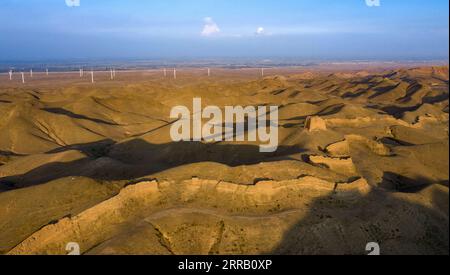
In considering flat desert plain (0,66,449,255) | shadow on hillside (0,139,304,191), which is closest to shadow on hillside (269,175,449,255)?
flat desert plain (0,66,449,255)

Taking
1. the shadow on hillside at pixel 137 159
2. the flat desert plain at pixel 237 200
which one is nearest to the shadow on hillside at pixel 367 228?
the flat desert plain at pixel 237 200

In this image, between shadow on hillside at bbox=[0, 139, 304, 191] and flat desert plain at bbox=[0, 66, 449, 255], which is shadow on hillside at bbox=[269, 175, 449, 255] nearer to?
flat desert plain at bbox=[0, 66, 449, 255]

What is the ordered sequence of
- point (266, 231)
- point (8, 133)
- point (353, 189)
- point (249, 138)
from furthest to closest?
point (8, 133) → point (249, 138) → point (353, 189) → point (266, 231)

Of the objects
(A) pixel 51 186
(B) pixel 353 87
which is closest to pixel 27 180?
(A) pixel 51 186

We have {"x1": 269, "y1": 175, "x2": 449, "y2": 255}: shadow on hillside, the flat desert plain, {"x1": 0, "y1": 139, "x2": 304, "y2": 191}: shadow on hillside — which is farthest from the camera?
{"x1": 0, "y1": 139, "x2": 304, "y2": 191}: shadow on hillside

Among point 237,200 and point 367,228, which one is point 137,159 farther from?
point 367,228

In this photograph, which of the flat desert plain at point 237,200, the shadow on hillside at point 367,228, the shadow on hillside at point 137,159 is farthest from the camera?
the shadow on hillside at point 137,159

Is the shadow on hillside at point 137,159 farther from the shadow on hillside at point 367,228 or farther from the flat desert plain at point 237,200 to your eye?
the shadow on hillside at point 367,228
